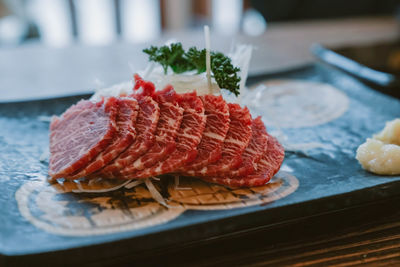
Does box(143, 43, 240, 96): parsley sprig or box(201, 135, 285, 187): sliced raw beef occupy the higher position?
box(143, 43, 240, 96): parsley sprig

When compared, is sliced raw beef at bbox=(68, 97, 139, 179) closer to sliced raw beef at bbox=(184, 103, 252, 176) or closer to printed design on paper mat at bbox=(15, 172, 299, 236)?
printed design on paper mat at bbox=(15, 172, 299, 236)

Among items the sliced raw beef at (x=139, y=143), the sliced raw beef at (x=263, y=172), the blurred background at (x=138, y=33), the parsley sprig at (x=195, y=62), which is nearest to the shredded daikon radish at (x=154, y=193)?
the sliced raw beef at (x=139, y=143)

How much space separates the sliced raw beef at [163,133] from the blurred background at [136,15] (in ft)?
21.5

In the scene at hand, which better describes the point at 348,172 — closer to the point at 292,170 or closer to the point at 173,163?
the point at 292,170

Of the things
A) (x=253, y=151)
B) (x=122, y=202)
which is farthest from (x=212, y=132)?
(x=122, y=202)

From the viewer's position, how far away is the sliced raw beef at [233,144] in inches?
90.1

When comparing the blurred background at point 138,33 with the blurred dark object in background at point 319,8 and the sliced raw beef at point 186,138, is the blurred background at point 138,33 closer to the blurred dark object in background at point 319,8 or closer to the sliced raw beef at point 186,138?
the blurred dark object in background at point 319,8

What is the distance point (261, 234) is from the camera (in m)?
2.01

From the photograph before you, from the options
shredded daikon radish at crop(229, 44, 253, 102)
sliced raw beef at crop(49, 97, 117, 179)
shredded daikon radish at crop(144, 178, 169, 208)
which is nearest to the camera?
shredded daikon radish at crop(144, 178, 169, 208)

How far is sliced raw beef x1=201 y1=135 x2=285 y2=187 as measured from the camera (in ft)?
7.54

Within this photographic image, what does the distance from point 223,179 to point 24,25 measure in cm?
780

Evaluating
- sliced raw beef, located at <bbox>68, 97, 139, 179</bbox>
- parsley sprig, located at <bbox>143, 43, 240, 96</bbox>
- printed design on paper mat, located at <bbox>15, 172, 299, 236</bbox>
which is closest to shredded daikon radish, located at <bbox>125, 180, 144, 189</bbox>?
printed design on paper mat, located at <bbox>15, 172, 299, 236</bbox>

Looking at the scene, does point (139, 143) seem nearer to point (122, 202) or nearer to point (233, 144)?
point (122, 202)

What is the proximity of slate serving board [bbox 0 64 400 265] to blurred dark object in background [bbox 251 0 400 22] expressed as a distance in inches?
207
